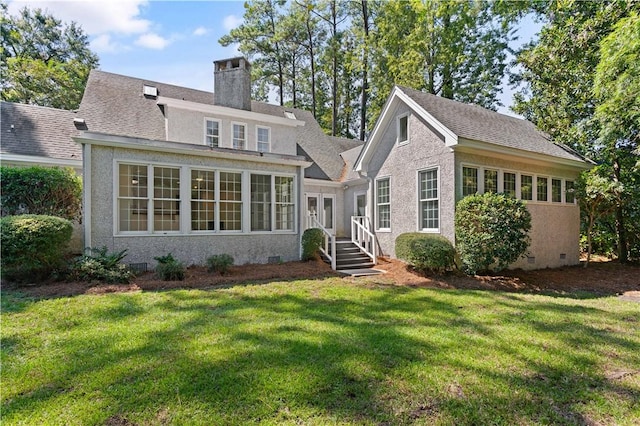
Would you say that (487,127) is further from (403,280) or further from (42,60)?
(42,60)

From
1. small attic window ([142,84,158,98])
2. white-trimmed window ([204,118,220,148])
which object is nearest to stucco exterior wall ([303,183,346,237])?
white-trimmed window ([204,118,220,148])

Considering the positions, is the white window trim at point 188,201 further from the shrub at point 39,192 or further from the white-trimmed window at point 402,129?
the white-trimmed window at point 402,129

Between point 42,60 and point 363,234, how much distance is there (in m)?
28.9

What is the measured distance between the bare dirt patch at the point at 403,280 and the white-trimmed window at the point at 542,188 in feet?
8.49

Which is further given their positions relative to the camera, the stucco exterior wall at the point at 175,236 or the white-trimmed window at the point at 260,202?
the white-trimmed window at the point at 260,202

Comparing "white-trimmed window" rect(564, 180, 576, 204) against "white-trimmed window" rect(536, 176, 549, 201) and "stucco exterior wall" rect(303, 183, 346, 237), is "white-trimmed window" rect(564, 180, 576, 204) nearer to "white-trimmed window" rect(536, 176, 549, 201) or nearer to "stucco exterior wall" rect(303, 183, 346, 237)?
"white-trimmed window" rect(536, 176, 549, 201)

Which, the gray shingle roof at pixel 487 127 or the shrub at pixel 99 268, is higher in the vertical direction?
the gray shingle roof at pixel 487 127

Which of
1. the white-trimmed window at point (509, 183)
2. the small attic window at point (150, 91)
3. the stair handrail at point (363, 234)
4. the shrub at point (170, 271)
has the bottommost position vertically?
the shrub at point (170, 271)

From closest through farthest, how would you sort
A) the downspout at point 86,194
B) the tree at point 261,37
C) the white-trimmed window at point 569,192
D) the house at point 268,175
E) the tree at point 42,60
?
the downspout at point 86,194 < the house at point 268,175 < the white-trimmed window at point 569,192 < the tree at point 42,60 < the tree at point 261,37

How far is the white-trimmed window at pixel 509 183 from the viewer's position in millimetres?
10648

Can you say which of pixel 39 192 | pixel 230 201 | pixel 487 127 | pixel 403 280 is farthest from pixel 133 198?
pixel 487 127

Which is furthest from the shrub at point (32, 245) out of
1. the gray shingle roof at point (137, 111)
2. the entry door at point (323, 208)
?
the entry door at point (323, 208)

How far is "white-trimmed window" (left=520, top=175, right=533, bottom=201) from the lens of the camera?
11.0m

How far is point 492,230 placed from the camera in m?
8.48
